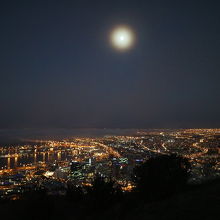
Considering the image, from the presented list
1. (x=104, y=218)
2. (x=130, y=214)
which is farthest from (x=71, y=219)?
(x=130, y=214)

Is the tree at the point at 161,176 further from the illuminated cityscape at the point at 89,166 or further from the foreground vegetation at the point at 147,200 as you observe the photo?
the illuminated cityscape at the point at 89,166

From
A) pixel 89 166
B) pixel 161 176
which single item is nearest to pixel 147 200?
pixel 161 176

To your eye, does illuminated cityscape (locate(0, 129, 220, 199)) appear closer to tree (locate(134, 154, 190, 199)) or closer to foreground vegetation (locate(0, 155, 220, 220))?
tree (locate(134, 154, 190, 199))

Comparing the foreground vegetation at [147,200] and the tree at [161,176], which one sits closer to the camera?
the foreground vegetation at [147,200]

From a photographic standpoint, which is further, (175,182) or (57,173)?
(57,173)

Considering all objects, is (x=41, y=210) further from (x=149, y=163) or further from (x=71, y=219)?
(x=149, y=163)

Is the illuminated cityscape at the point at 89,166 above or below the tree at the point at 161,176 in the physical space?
below

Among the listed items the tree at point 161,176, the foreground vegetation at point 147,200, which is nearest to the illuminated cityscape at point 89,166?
the tree at point 161,176

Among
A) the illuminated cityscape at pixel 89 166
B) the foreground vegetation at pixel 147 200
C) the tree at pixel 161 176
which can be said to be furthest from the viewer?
the illuminated cityscape at pixel 89 166

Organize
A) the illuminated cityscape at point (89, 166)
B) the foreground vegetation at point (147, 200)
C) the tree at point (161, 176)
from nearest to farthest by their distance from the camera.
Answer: the foreground vegetation at point (147, 200) → the tree at point (161, 176) → the illuminated cityscape at point (89, 166)

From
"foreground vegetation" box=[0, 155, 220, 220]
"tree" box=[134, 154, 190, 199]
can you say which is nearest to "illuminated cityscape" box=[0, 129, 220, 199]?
"tree" box=[134, 154, 190, 199]

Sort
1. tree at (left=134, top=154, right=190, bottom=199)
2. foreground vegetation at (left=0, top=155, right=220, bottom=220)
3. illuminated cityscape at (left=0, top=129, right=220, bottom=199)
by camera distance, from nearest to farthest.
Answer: foreground vegetation at (left=0, top=155, right=220, bottom=220) < tree at (left=134, top=154, right=190, bottom=199) < illuminated cityscape at (left=0, top=129, right=220, bottom=199)
